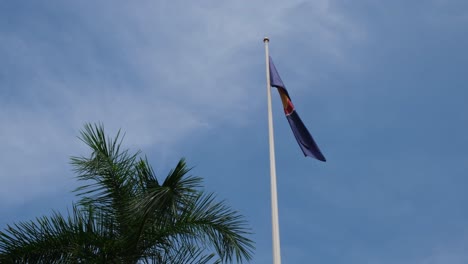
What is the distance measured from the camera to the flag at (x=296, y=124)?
50.9ft

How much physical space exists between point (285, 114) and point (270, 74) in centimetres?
93

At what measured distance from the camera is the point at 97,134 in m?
14.1

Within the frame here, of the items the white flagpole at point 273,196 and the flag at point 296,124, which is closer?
the white flagpole at point 273,196

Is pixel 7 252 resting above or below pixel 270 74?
below

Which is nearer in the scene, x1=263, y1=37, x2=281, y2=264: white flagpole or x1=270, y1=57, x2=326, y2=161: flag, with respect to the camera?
x1=263, y1=37, x2=281, y2=264: white flagpole

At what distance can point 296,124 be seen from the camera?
Answer: 15805mm

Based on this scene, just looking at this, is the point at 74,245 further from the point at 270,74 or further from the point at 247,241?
the point at 270,74

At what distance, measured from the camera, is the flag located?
15.5 metres

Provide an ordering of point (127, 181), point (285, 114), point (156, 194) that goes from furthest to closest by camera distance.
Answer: point (285, 114), point (127, 181), point (156, 194)

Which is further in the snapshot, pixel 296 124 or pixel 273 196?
pixel 296 124

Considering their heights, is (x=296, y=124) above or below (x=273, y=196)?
above

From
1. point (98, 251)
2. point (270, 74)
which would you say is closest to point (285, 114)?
point (270, 74)

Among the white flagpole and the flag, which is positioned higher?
the flag

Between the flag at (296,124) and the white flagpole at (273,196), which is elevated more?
the flag at (296,124)
